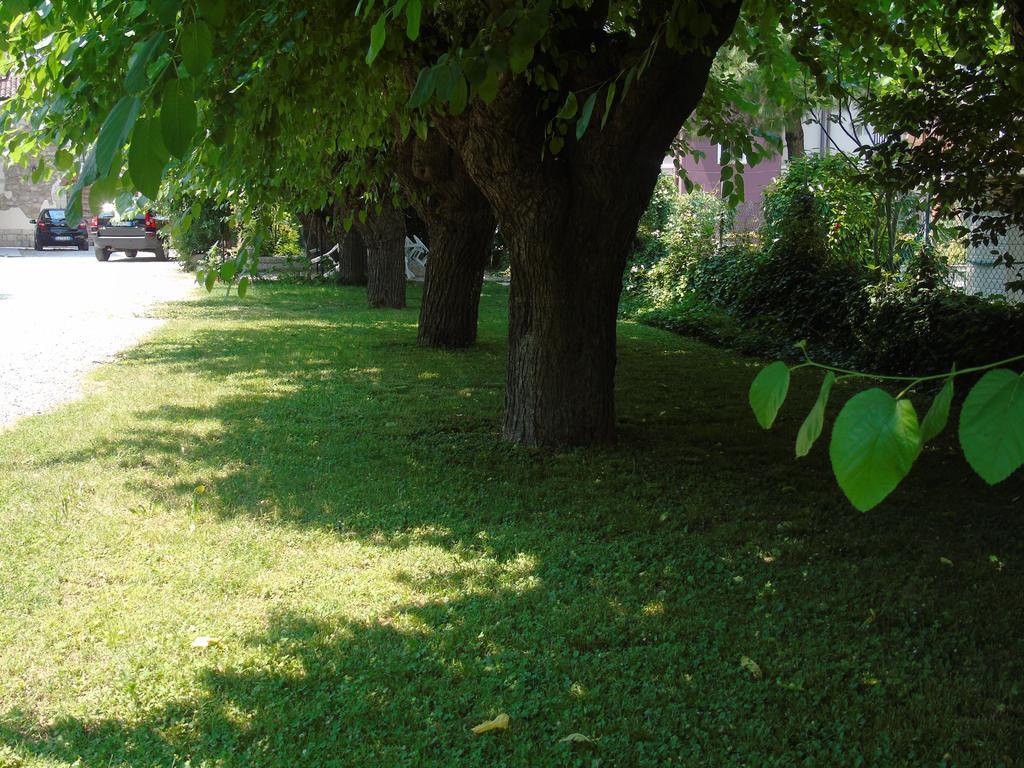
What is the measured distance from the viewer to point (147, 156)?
1492 millimetres

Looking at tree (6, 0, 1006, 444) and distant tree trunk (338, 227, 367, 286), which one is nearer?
tree (6, 0, 1006, 444)

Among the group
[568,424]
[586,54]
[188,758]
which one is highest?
[586,54]

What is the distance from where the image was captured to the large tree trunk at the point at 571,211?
630 cm

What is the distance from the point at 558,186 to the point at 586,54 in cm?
86

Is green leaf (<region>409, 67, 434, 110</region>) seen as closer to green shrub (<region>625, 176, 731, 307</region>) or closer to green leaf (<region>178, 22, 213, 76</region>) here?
green leaf (<region>178, 22, 213, 76</region>)

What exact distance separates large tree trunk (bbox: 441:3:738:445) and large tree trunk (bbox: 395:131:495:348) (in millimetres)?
5191

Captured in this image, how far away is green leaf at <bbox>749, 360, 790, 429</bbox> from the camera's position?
50.3 inches

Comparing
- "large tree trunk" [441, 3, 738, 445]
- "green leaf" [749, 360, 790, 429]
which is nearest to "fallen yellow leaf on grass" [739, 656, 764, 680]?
"green leaf" [749, 360, 790, 429]

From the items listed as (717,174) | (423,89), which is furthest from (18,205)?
(423,89)

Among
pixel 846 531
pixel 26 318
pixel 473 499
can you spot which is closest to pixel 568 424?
pixel 473 499

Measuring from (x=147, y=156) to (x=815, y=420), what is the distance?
3.45 feet

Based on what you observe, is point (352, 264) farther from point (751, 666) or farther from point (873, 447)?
point (873, 447)

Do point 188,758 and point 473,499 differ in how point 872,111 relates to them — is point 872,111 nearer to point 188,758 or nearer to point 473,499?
point 473,499

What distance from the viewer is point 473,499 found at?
6.00m
